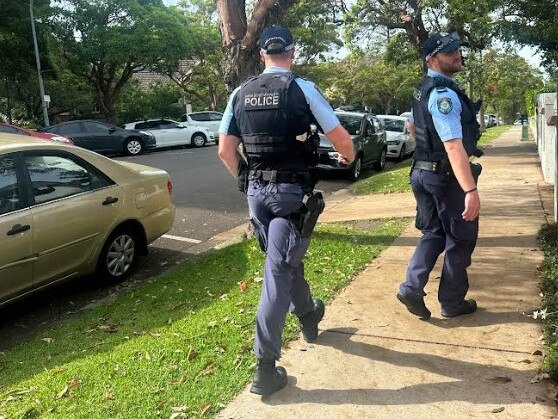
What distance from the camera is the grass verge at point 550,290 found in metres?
3.14

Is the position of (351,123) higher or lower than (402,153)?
higher

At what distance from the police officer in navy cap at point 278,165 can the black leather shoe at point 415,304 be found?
41.0 inches

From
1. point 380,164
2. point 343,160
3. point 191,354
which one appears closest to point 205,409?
point 191,354

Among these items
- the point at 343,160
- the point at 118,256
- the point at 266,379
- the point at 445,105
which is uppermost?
the point at 445,105

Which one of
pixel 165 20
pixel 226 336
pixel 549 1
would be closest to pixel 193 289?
pixel 226 336

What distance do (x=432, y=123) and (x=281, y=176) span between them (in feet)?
3.58

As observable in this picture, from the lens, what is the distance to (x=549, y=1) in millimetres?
16500

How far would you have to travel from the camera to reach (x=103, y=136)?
20.3 meters

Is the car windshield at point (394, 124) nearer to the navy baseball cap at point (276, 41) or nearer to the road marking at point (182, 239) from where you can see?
the road marking at point (182, 239)

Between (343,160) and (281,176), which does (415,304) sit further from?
(281,176)

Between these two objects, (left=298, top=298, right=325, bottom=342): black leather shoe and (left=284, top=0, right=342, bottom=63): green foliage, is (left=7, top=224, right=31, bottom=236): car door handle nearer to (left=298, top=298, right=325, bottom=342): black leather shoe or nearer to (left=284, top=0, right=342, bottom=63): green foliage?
(left=298, top=298, right=325, bottom=342): black leather shoe

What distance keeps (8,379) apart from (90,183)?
215cm

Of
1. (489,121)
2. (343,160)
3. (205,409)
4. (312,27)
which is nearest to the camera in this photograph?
(205,409)

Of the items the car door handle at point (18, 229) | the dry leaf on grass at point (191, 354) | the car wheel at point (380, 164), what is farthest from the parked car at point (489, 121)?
the dry leaf on grass at point (191, 354)
